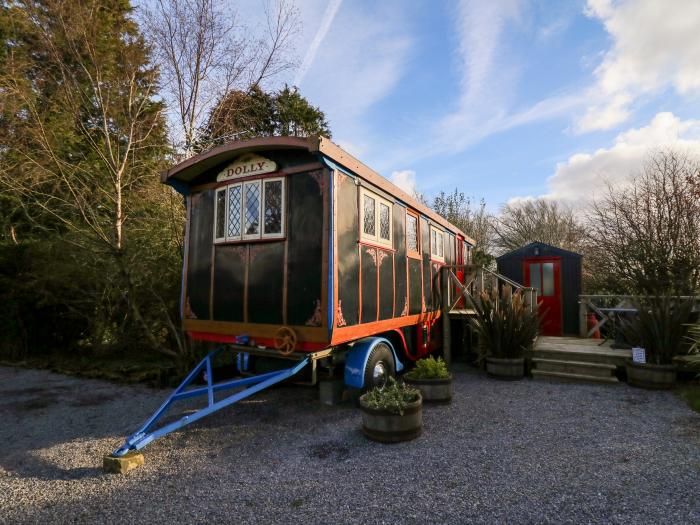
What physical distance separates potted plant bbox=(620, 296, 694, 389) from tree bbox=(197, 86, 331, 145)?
9.07 m

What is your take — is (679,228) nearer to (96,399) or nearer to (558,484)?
(558,484)

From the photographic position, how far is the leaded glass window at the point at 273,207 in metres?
4.45

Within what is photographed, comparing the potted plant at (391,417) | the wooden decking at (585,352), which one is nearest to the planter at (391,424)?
the potted plant at (391,417)

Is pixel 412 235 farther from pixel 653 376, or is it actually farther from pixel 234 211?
pixel 653 376

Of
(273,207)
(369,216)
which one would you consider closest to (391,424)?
(369,216)

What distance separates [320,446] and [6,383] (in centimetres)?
661

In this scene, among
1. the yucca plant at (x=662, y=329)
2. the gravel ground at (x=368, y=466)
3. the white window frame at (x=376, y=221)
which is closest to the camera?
the gravel ground at (x=368, y=466)

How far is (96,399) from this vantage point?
5777mm

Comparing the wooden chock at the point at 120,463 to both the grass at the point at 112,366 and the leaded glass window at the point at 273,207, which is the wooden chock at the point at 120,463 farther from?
the grass at the point at 112,366

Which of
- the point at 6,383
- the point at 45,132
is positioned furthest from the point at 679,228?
the point at 6,383

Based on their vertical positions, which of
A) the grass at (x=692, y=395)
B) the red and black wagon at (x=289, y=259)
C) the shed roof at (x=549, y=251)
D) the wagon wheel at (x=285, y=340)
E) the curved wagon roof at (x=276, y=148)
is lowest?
the grass at (x=692, y=395)

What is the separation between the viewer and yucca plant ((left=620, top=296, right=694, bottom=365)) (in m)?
5.58

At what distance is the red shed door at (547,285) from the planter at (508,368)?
188 inches

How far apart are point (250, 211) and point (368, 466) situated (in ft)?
9.89
